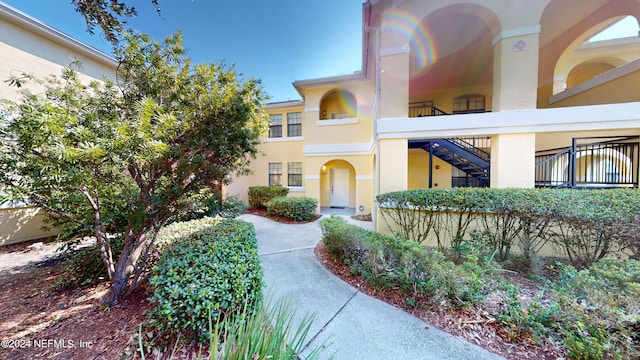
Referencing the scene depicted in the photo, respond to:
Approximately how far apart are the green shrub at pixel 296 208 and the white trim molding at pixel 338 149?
2783mm

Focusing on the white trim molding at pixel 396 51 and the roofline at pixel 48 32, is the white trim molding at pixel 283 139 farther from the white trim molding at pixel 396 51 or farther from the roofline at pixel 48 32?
the roofline at pixel 48 32

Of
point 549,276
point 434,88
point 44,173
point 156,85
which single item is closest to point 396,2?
point 434,88

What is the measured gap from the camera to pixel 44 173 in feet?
7.39

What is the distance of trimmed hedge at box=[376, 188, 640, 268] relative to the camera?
3686 mm

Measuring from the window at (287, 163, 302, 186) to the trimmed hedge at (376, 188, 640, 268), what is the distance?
24.2 ft

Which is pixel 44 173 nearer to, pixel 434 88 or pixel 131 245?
pixel 131 245

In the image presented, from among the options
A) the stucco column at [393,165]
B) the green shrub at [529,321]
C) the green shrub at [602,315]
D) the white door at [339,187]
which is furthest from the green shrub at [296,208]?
the green shrub at [602,315]

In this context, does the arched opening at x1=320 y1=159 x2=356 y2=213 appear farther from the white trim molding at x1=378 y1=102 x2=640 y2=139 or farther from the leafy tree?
the leafy tree

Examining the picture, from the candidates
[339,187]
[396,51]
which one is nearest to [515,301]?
[396,51]

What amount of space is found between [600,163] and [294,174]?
1247cm

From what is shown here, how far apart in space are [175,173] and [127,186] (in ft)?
2.00

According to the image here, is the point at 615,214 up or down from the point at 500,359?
up

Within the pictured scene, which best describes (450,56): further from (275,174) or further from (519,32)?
(275,174)

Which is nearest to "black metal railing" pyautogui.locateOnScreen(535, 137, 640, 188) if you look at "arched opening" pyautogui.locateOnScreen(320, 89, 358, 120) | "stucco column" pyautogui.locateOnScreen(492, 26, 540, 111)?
"stucco column" pyautogui.locateOnScreen(492, 26, 540, 111)
